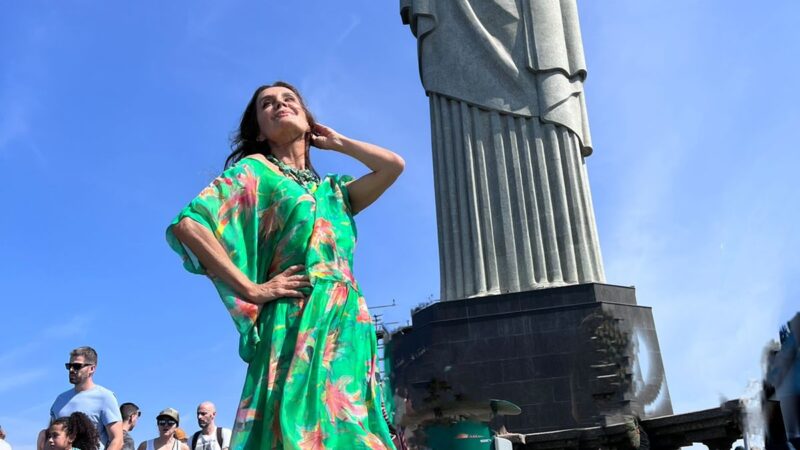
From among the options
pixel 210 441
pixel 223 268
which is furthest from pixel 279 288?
pixel 210 441

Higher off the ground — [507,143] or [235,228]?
[507,143]

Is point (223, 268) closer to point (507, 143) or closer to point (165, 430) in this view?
point (165, 430)

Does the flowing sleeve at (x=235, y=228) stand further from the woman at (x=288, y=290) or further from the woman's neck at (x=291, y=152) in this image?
the woman's neck at (x=291, y=152)

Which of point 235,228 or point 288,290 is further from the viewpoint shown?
point 235,228

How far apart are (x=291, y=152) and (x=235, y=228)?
45cm

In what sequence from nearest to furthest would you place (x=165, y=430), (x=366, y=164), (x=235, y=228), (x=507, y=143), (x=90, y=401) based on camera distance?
1. (x=235, y=228)
2. (x=366, y=164)
3. (x=90, y=401)
4. (x=165, y=430)
5. (x=507, y=143)

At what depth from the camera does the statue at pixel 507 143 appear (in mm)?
13656

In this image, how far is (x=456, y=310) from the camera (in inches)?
517

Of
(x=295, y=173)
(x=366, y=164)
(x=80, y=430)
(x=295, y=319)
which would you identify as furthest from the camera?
(x=80, y=430)

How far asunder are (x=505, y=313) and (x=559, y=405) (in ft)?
5.48

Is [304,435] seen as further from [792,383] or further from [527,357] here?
[527,357]

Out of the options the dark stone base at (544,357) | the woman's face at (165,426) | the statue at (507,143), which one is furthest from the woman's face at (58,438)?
the statue at (507,143)

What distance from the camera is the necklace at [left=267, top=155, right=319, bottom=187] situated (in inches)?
113

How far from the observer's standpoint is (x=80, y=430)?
4.86 meters
